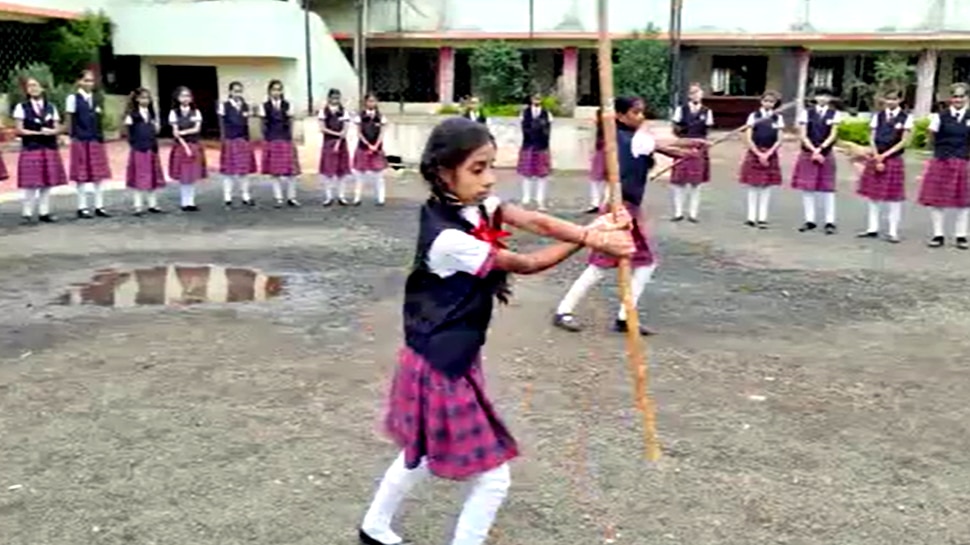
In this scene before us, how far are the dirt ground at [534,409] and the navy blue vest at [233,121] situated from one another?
3.19 metres

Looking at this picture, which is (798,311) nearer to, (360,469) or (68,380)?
(360,469)

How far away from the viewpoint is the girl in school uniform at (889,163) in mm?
9383

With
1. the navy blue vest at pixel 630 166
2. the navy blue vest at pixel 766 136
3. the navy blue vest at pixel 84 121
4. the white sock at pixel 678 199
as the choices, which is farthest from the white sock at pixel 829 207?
the navy blue vest at pixel 84 121

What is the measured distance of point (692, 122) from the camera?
35.2 ft

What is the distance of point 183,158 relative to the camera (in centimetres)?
1079

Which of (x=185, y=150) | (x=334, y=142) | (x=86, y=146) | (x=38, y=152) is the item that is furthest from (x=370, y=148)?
(x=38, y=152)

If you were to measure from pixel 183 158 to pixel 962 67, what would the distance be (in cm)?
1811

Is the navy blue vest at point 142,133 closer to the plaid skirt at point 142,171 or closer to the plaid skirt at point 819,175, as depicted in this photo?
the plaid skirt at point 142,171

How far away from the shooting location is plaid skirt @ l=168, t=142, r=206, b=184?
35.3 feet

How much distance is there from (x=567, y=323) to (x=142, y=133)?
20.8 ft

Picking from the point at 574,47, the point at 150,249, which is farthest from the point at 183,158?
the point at 574,47

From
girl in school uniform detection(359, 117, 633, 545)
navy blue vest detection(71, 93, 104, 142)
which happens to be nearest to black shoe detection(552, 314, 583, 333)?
girl in school uniform detection(359, 117, 633, 545)

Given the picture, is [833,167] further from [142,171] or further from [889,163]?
[142,171]

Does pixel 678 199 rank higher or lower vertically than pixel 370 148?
lower
